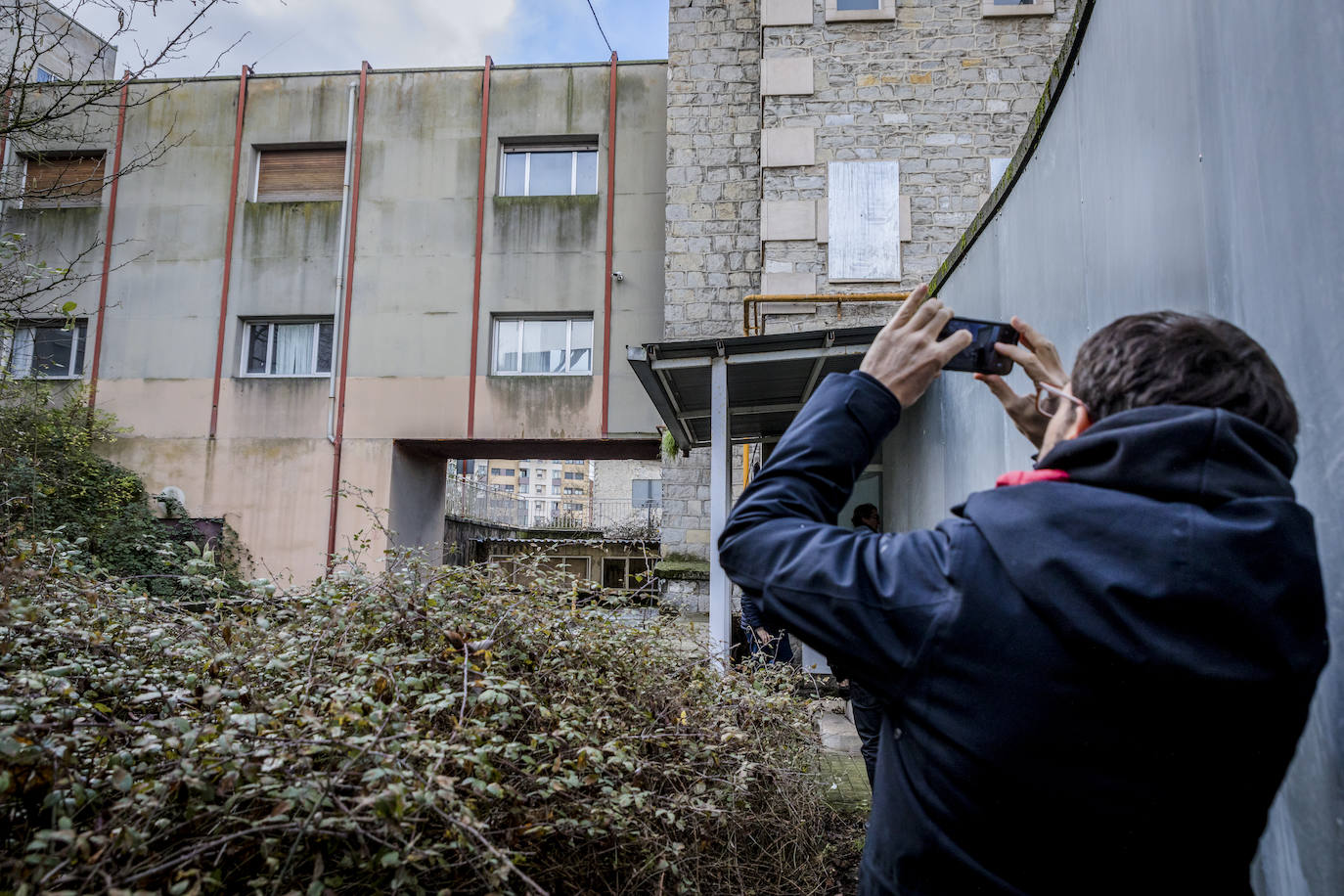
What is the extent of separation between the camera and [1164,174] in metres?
2.17

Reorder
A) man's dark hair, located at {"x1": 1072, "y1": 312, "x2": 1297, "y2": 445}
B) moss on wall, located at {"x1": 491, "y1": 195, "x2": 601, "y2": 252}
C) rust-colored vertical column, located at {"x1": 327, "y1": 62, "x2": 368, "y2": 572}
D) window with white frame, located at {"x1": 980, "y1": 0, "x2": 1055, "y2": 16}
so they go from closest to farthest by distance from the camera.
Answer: man's dark hair, located at {"x1": 1072, "y1": 312, "x2": 1297, "y2": 445} < window with white frame, located at {"x1": 980, "y1": 0, "x2": 1055, "y2": 16} < rust-colored vertical column, located at {"x1": 327, "y1": 62, "x2": 368, "y2": 572} < moss on wall, located at {"x1": 491, "y1": 195, "x2": 601, "y2": 252}

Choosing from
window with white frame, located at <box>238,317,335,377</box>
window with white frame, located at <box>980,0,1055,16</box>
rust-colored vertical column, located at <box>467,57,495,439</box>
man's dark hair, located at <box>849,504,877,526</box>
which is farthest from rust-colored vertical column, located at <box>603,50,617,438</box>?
man's dark hair, located at <box>849,504,877,526</box>

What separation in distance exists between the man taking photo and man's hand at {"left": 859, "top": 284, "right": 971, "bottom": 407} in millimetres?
248

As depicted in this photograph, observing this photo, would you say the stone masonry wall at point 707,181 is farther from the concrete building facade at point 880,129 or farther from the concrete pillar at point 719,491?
the concrete pillar at point 719,491

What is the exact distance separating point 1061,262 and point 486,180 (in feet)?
41.9

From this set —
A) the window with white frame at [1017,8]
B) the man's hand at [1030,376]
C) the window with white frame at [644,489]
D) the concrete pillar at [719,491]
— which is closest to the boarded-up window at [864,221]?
the window with white frame at [1017,8]

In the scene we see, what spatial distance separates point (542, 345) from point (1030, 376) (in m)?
13.0

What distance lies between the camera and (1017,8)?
1092 centimetres

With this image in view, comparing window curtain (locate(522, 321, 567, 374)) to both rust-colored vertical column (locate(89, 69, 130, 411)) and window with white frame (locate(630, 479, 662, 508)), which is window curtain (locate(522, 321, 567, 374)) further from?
window with white frame (locate(630, 479, 662, 508))

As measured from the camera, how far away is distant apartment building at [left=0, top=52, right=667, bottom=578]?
13945 millimetres

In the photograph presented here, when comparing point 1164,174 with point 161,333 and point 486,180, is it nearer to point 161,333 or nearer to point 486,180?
point 486,180

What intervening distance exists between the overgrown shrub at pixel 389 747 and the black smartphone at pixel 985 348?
50.9 inches

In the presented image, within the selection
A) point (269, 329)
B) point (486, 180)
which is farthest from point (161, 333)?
point (486, 180)

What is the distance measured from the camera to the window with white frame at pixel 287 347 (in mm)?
14664
